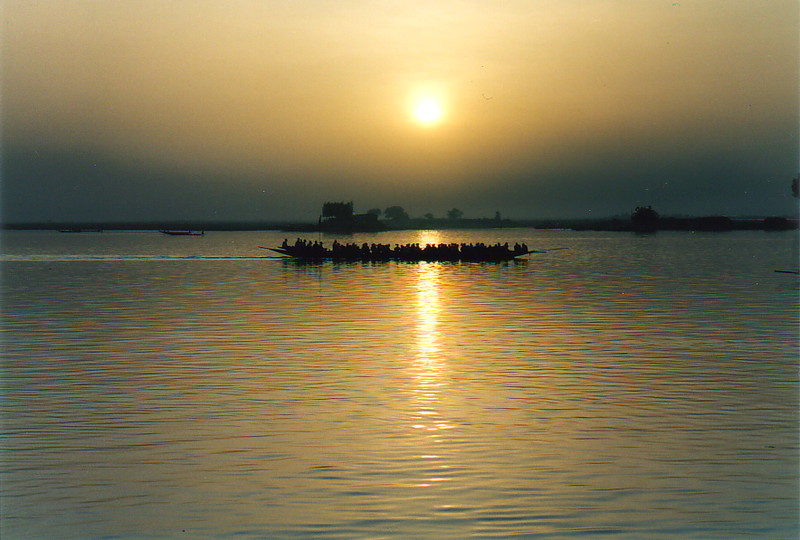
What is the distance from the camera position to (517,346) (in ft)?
99.5

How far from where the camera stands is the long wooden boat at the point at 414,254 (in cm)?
10262

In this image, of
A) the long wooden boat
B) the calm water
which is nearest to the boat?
the long wooden boat

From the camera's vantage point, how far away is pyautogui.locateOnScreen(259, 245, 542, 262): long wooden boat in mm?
102625

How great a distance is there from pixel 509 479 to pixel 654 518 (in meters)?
2.60

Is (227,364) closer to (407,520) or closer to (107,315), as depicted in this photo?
(407,520)

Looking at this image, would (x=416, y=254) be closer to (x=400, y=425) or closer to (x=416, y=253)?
(x=416, y=253)

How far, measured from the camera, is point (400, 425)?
18062 mm

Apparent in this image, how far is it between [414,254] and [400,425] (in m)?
86.5

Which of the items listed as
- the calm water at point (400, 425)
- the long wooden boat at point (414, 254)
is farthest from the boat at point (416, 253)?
the calm water at point (400, 425)

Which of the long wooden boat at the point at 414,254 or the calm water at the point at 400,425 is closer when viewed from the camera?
the calm water at the point at 400,425

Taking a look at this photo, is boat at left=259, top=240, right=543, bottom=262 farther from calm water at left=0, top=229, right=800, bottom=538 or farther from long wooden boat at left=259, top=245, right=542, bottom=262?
calm water at left=0, top=229, right=800, bottom=538

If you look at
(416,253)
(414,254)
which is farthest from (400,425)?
(416,253)

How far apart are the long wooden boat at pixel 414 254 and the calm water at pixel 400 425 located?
60915 mm

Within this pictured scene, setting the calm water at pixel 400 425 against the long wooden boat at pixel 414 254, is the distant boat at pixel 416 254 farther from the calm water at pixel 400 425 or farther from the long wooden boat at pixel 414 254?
the calm water at pixel 400 425
